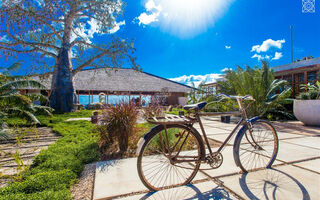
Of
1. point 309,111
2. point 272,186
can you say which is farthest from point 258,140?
point 309,111

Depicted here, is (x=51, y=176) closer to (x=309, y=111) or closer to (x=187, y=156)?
(x=187, y=156)

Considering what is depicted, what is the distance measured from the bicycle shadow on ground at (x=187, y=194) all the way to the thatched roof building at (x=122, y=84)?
17.0m

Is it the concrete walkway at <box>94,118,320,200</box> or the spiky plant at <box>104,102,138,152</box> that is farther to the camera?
the spiky plant at <box>104,102,138,152</box>

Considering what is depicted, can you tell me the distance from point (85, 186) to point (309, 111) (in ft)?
21.7

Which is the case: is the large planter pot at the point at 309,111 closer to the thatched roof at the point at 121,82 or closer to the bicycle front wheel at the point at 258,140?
the bicycle front wheel at the point at 258,140

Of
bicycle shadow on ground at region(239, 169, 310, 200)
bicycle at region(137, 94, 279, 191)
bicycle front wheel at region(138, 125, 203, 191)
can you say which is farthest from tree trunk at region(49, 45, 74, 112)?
bicycle shadow on ground at region(239, 169, 310, 200)

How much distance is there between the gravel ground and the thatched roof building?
16.5 m

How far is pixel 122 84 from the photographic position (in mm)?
22141

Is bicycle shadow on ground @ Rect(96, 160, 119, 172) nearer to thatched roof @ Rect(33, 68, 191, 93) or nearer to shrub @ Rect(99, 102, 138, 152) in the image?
shrub @ Rect(99, 102, 138, 152)

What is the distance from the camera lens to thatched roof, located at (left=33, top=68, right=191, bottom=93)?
20.0 m

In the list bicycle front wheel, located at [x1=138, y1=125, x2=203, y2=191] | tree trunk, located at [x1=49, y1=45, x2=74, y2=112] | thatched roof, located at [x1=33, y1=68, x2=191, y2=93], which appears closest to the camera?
bicycle front wheel, located at [x1=138, y1=125, x2=203, y2=191]

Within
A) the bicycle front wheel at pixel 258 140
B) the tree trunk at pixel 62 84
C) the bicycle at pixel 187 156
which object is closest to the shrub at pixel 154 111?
the bicycle at pixel 187 156

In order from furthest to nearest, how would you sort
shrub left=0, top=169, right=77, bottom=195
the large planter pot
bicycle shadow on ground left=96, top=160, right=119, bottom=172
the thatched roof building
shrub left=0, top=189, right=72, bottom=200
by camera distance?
the thatched roof building, the large planter pot, bicycle shadow on ground left=96, top=160, right=119, bottom=172, shrub left=0, top=169, right=77, bottom=195, shrub left=0, top=189, right=72, bottom=200

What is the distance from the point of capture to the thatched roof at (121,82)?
20.0m
